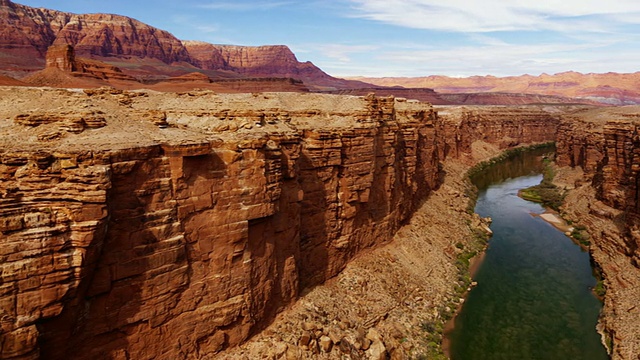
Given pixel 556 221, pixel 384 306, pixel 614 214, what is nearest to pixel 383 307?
pixel 384 306

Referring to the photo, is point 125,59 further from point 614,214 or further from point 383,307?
point 614,214

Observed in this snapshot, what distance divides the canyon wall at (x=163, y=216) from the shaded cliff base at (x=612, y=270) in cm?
1651

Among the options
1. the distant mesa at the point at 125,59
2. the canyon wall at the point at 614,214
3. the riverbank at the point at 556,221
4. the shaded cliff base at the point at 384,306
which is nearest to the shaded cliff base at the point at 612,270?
the canyon wall at the point at 614,214

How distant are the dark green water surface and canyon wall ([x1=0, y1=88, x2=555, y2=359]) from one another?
33.6ft

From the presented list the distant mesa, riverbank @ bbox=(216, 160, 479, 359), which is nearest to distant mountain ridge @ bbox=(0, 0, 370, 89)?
the distant mesa

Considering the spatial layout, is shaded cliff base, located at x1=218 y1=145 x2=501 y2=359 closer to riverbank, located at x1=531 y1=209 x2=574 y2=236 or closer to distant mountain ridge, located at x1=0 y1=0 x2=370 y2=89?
riverbank, located at x1=531 y1=209 x2=574 y2=236

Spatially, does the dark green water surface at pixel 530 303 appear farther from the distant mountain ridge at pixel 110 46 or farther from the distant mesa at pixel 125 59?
the distant mountain ridge at pixel 110 46

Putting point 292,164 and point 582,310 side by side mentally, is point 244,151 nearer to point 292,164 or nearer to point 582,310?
point 292,164

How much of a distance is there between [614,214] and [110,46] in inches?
4720

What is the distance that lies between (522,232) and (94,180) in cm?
4257

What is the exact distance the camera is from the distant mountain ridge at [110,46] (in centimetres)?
8706

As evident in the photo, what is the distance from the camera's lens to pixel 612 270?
30.5 metres

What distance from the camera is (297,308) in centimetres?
2020

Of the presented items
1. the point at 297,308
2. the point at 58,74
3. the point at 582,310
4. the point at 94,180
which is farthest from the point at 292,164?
the point at 58,74
